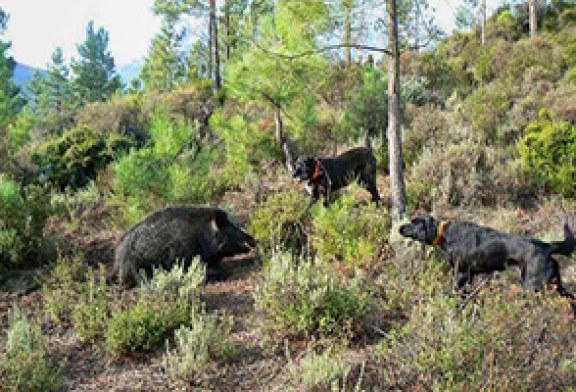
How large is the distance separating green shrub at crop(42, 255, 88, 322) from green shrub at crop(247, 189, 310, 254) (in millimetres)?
2273

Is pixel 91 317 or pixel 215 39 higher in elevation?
pixel 215 39

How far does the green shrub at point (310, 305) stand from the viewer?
5281 millimetres

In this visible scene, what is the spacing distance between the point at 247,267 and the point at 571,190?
17.4ft

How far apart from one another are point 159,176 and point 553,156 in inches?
247

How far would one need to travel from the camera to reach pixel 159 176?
9117 mm

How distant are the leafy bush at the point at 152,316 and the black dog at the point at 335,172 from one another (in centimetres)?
304

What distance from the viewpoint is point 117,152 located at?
41.3 feet

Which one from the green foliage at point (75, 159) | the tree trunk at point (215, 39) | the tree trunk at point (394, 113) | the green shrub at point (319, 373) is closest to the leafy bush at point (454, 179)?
the tree trunk at point (394, 113)

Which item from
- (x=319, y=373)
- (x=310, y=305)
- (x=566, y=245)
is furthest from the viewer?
(x=566, y=245)

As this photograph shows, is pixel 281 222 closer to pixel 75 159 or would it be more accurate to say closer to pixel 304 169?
pixel 304 169

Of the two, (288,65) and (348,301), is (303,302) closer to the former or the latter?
(348,301)

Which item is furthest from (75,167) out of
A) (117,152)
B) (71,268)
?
(71,268)

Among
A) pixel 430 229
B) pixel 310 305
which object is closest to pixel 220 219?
pixel 310 305

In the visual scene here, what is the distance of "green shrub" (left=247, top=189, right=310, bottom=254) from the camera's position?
7.84 m
